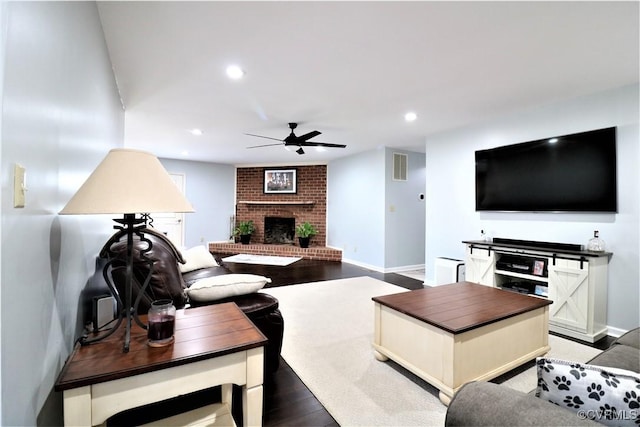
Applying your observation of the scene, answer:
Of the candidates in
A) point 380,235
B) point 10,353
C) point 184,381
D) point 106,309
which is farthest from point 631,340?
point 380,235

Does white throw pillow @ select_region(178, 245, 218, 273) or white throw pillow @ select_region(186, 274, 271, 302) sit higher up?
white throw pillow @ select_region(186, 274, 271, 302)

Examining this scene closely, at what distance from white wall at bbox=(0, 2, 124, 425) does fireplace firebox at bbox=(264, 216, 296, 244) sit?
6.21 metres

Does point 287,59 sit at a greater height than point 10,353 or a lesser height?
greater

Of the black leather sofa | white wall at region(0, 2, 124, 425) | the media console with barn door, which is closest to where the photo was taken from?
white wall at region(0, 2, 124, 425)

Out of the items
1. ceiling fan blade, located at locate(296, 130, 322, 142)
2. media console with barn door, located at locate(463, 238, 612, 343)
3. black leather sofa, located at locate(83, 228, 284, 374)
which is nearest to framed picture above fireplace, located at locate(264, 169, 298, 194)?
ceiling fan blade, located at locate(296, 130, 322, 142)

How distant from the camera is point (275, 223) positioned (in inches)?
310

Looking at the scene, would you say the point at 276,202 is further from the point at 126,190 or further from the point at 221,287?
the point at 126,190

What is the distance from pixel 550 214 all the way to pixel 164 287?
12.4 ft

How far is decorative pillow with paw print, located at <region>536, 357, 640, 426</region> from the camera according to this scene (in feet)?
2.49

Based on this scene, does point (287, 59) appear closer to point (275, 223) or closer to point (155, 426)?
→ point (155, 426)

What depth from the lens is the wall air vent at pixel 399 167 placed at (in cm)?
562

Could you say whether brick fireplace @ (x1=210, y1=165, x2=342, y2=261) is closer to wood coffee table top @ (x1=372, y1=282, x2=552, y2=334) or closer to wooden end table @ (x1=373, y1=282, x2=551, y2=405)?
wood coffee table top @ (x1=372, y1=282, x2=552, y2=334)

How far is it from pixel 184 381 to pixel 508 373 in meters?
2.14

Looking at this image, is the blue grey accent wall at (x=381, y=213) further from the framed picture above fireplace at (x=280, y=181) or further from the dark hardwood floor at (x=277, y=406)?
the dark hardwood floor at (x=277, y=406)
